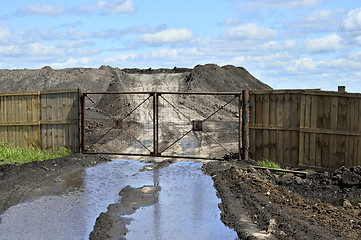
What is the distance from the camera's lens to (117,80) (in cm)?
4266

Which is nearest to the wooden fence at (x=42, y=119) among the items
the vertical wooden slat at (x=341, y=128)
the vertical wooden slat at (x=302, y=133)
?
the vertical wooden slat at (x=302, y=133)

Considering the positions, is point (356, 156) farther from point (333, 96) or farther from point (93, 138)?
point (93, 138)

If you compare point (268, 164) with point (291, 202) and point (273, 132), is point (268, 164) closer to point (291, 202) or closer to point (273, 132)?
point (273, 132)

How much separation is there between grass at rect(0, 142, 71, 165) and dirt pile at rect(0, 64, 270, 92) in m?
22.2

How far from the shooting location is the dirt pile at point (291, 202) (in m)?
7.13

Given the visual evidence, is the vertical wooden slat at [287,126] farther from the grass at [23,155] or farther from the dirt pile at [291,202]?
the grass at [23,155]

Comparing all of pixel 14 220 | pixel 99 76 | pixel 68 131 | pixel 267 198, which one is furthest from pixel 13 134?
pixel 99 76

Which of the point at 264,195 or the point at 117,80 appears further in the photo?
the point at 117,80

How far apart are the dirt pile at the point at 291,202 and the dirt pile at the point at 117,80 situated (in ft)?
85.6

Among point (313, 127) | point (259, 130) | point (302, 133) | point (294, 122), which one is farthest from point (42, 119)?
point (313, 127)

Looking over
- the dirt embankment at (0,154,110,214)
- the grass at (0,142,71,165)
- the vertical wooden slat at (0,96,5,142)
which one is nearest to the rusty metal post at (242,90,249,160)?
the dirt embankment at (0,154,110,214)

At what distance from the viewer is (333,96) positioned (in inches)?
476

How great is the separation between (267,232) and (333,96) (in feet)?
21.8

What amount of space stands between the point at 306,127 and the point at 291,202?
4251 millimetres
